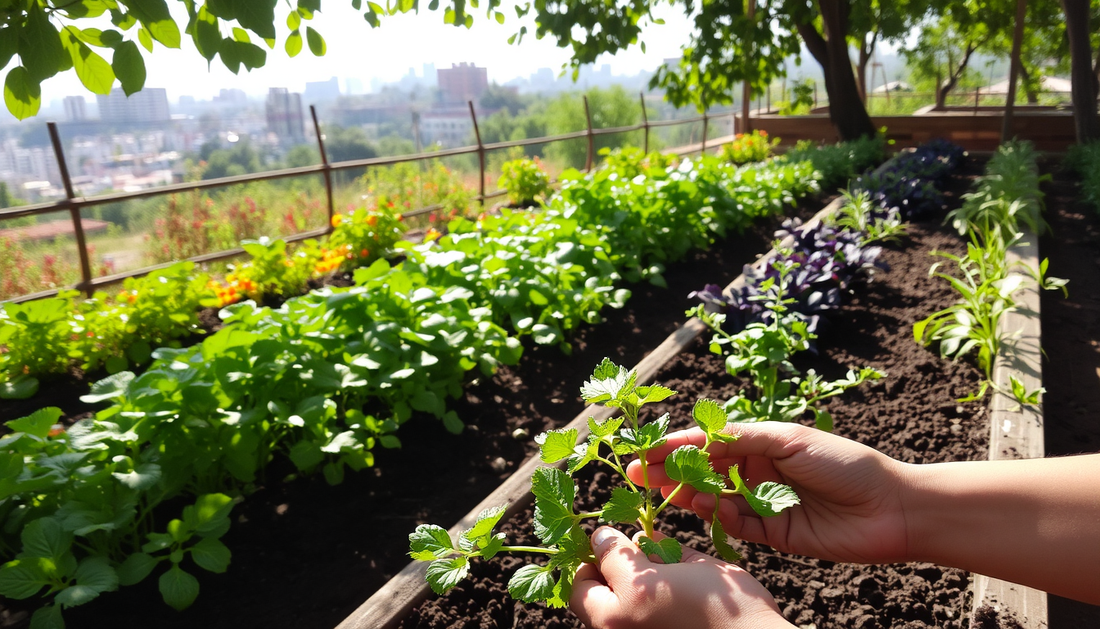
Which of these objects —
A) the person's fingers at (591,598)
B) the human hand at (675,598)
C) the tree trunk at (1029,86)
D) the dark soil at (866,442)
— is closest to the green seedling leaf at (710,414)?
the human hand at (675,598)

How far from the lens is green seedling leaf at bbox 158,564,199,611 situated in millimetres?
1559

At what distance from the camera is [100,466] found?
1746 millimetres

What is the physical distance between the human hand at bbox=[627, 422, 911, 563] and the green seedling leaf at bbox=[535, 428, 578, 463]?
0.76ft

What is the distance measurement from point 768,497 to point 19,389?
10.8ft

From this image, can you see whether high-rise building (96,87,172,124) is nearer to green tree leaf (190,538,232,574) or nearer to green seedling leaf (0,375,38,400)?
green seedling leaf (0,375,38,400)

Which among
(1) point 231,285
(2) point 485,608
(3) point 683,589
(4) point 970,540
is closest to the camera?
(3) point 683,589

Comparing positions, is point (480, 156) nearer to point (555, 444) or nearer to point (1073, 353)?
point (1073, 353)

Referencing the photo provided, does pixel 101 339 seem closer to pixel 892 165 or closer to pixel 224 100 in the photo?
pixel 892 165

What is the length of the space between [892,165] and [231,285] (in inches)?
284

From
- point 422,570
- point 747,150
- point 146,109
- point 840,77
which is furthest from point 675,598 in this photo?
point 146,109

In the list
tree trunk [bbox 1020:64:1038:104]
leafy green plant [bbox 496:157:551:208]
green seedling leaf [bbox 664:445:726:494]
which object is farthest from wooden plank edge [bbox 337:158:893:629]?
tree trunk [bbox 1020:64:1038:104]

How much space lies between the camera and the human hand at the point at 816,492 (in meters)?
1.25

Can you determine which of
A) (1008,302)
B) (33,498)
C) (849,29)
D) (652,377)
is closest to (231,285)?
(33,498)

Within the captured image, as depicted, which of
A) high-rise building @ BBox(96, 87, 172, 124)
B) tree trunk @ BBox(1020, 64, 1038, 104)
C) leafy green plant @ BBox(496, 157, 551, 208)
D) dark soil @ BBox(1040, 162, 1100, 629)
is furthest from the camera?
tree trunk @ BBox(1020, 64, 1038, 104)
